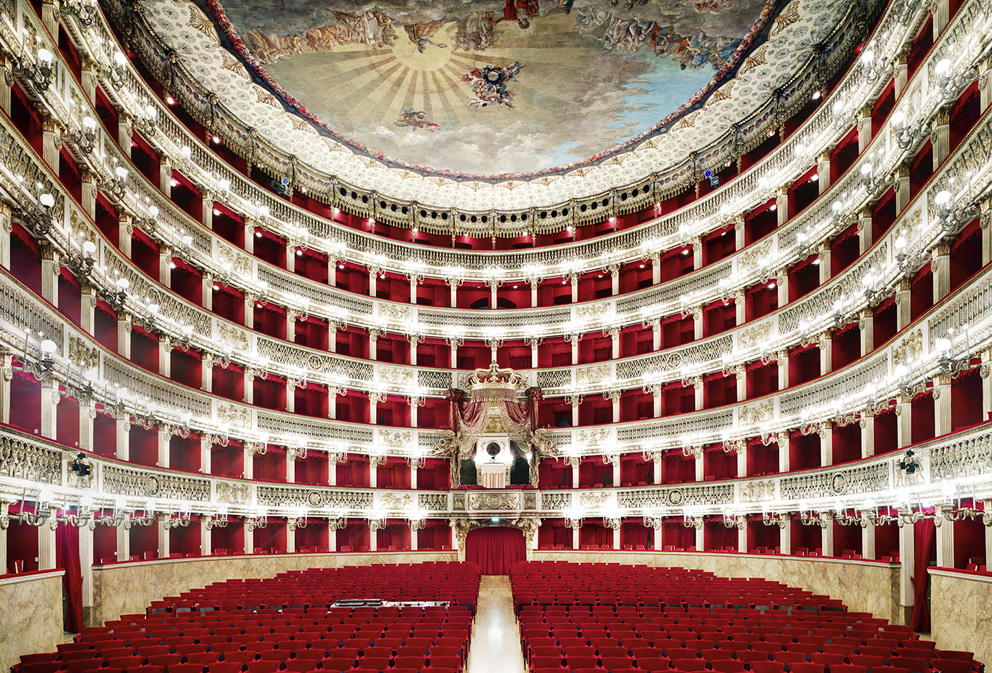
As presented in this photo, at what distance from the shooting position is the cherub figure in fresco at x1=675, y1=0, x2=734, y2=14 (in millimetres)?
22422

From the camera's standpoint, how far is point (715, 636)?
12648 mm

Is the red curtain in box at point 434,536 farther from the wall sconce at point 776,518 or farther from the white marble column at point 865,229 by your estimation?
the white marble column at point 865,229

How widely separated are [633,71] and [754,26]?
3935 mm

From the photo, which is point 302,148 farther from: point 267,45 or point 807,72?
point 807,72

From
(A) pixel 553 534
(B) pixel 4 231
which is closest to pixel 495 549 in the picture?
(A) pixel 553 534

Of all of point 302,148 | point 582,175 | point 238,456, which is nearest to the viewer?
point 238,456

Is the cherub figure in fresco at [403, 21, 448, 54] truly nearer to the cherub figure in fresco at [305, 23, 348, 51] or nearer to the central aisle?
the cherub figure in fresco at [305, 23, 348, 51]

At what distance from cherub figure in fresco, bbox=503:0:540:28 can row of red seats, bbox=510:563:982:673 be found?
15825 mm

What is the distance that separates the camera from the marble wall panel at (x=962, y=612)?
13227 millimetres

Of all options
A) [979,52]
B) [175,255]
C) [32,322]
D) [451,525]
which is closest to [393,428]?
[451,525]

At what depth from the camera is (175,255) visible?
992 inches

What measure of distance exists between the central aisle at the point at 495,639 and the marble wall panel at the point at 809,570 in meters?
7.50

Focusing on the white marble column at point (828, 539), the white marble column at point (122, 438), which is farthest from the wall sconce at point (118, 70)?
the white marble column at point (828, 539)

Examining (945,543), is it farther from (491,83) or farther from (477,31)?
(491,83)
